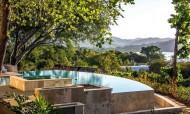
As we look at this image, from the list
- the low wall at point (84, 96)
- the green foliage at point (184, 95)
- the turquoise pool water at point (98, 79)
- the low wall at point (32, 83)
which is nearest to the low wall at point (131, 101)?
the low wall at point (84, 96)

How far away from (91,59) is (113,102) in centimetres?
2325

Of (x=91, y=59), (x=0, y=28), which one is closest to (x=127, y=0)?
(x=0, y=28)

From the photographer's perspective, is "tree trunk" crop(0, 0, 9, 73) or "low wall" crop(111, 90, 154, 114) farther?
"low wall" crop(111, 90, 154, 114)

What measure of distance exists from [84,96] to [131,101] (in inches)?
116

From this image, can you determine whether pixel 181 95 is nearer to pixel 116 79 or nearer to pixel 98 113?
pixel 116 79

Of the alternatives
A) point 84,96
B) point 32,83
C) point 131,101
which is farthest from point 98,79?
point 84,96

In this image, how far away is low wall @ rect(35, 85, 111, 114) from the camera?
10.7 metres

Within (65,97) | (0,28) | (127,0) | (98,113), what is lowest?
(98,113)

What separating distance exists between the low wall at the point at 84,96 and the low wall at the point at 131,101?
0.58 metres

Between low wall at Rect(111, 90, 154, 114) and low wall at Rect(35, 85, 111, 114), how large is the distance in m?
0.58

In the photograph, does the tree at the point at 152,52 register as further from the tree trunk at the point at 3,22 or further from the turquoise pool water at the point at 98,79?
the tree trunk at the point at 3,22

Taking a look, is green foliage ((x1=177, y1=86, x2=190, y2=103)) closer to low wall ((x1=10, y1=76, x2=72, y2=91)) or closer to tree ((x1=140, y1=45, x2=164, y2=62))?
low wall ((x1=10, y1=76, x2=72, y2=91))

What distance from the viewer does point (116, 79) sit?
19.1 m

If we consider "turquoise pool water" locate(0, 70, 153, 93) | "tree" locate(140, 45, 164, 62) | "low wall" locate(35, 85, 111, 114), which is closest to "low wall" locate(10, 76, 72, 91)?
"low wall" locate(35, 85, 111, 114)
